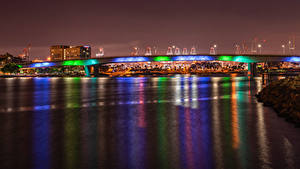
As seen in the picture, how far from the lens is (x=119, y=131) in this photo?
11352 millimetres

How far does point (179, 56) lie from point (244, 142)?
392 feet

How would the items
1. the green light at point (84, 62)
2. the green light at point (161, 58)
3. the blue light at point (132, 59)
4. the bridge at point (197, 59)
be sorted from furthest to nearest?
1. the green light at point (84, 62)
2. the blue light at point (132, 59)
3. the green light at point (161, 58)
4. the bridge at point (197, 59)

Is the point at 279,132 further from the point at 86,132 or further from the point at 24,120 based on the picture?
the point at 24,120

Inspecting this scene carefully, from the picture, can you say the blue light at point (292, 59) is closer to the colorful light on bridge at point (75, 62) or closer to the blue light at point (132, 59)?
the blue light at point (132, 59)

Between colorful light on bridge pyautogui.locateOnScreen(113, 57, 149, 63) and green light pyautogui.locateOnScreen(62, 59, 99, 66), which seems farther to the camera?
green light pyautogui.locateOnScreen(62, 59, 99, 66)

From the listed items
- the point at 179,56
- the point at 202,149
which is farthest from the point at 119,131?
the point at 179,56

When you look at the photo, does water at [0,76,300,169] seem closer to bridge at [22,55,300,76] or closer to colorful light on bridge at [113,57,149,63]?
bridge at [22,55,300,76]

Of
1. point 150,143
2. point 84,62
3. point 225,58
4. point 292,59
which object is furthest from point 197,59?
point 150,143

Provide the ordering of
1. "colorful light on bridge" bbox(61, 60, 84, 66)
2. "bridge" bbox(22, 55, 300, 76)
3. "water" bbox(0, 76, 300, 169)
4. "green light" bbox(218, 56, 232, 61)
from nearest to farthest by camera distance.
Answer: "water" bbox(0, 76, 300, 169), "bridge" bbox(22, 55, 300, 76), "green light" bbox(218, 56, 232, 61), "colorful light on bridge" bbox(61, 60, 84, 66)

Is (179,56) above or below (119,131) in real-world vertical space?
above

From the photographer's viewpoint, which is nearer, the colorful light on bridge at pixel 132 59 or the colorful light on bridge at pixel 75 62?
the colorful light on bridge at pixel 132 59

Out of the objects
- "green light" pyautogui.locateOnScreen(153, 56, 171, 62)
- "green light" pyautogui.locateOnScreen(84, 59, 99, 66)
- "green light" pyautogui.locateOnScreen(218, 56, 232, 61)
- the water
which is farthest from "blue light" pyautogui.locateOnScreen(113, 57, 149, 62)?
the water

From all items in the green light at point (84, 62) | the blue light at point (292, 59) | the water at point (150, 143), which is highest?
the green light at point (84, 62)

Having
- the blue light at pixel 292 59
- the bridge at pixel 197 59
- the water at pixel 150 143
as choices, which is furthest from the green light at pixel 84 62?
the water at pixel 150 143
